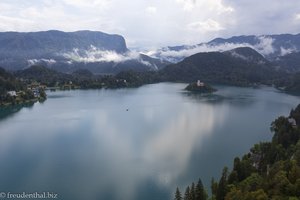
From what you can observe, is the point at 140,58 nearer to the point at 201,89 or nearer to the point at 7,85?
the point at 201,89

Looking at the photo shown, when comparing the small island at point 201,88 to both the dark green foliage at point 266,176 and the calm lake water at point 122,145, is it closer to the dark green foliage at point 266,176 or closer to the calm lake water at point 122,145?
the calm lake water at point 122,145

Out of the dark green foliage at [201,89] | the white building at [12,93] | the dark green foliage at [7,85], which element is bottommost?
the dark green foliage at [201,89]

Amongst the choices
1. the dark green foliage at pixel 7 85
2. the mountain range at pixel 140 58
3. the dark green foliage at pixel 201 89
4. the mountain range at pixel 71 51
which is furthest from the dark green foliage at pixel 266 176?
the mountain range at pixel 71 51

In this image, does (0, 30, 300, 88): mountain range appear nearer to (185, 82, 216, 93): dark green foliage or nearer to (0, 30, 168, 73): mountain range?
(0, 30, 168, 73): mountain range

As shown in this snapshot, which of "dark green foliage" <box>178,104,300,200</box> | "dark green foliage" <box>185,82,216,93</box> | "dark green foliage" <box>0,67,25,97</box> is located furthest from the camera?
"dark green foliage" <box>185,82,216,93</box>

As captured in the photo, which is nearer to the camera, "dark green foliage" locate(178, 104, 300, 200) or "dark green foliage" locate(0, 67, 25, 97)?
"dark green foliage" locate(178, 104, 300, 200)

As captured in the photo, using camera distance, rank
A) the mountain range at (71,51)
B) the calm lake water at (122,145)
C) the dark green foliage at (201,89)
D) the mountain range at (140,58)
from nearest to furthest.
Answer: the calm lake water at (122,145) < the dark green foliage at (201,89) < the mountain range at (140,58) < the mountain range at (71,51)

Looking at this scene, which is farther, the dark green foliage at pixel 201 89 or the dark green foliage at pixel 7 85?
the dark green foliage at pixel 201 89

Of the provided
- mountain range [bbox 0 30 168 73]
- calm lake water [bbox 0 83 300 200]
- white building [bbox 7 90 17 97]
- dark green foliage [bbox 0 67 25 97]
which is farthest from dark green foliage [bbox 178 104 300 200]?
mountain range [bbox 0 30 168 73]

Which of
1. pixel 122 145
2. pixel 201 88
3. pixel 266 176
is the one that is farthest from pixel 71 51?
pixel 266 176
